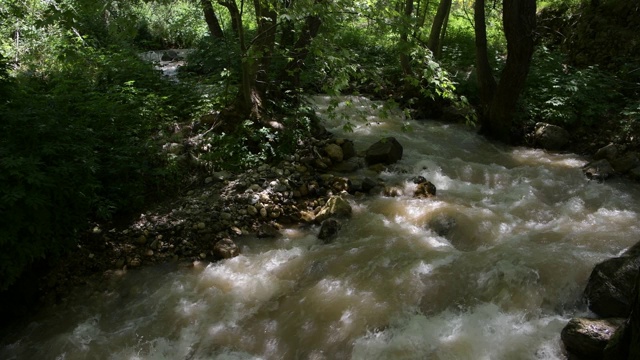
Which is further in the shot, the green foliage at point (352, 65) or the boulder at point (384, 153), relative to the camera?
the boulder at point (384, 153)

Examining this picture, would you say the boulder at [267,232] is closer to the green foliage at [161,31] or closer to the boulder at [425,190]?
the boulder at [425,190]

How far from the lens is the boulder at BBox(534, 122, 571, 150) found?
8.57 m

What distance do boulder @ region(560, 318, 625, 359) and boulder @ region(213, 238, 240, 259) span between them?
3694 mm

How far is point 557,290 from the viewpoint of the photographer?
13.8 ft

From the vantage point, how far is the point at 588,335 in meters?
3.36

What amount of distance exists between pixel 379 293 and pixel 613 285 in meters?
2.14

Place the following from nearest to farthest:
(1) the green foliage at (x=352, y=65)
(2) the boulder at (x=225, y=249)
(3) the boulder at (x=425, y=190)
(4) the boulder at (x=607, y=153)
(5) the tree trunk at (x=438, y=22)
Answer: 1. (1) the green foliage at (x=352, y=65)
2. (2) the boulder at (x=225, y=249)
3. (3) the boulder at (x=425, y=190)
4. (4) the boulder at (x=607, y=153)
5. (5) the tree trunk at (x=438, y=22)

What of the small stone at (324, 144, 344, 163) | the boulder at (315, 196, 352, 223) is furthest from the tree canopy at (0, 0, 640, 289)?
the boulder at (315, 196, 352, 223)

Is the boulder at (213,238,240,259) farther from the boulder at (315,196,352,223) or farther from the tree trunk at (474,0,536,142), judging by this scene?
the tree trunk at (474,0,536,142)

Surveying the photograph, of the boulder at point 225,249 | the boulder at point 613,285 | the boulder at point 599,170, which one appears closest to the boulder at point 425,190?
the boulder at point 599,170

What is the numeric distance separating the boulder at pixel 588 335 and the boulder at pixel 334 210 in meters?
3.24

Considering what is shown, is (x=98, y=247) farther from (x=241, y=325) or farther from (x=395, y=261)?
(x=395, y=261)

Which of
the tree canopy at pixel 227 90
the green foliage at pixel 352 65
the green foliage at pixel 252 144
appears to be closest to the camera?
the tree canopy at pixel 227 90

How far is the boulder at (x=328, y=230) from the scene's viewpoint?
18.8ft
